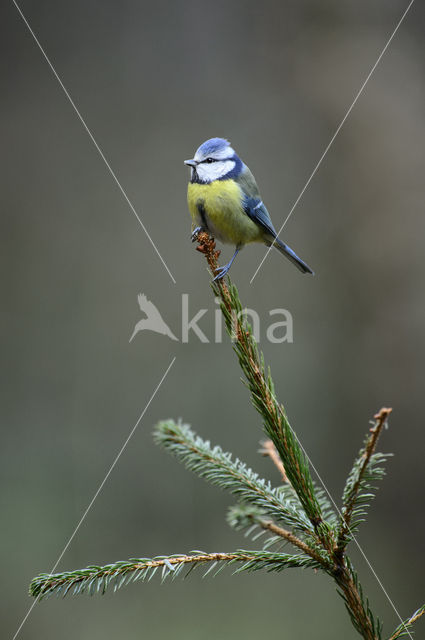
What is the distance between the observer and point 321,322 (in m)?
2.70

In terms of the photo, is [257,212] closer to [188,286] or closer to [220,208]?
[220,208]

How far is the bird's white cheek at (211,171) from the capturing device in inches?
66.0

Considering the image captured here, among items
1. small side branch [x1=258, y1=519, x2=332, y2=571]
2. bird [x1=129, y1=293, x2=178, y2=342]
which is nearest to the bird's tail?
bird [x1=129, y1=293, x2=178, y2=342]

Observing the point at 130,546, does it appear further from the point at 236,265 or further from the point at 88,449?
the point at 236,265

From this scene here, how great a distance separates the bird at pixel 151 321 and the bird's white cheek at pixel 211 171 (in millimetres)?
1066

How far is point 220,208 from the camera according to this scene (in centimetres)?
165

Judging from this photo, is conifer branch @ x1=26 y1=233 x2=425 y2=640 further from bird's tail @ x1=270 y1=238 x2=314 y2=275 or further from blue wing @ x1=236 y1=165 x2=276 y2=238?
bird's tail @ x1=270 y1=238 x2=314 y2=275

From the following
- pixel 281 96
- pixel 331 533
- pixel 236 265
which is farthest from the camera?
pixel 281 96

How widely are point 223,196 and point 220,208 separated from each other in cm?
4

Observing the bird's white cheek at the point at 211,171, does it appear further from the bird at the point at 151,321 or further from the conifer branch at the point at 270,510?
the bird at the point at 151,321

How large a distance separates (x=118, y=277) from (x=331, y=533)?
2289 mm

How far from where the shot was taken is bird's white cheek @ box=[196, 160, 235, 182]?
168 centimetres

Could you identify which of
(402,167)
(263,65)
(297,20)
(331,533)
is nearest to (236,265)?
(402,167)

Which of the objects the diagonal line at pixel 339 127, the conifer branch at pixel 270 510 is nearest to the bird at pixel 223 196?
the diagonal line at pixel 339 127
